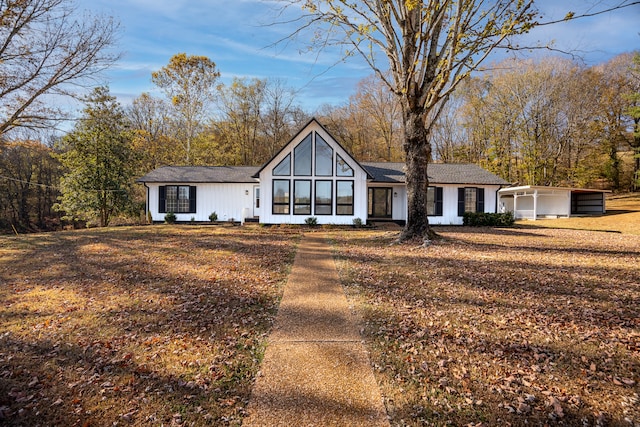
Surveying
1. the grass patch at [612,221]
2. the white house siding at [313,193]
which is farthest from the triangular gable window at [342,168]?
the grass patch at [612,221]

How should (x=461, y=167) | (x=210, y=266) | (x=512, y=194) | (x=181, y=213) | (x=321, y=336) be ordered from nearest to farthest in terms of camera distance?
1. (x=321, y=336)
2. (x=210, y=266)
3. (x=181, y=213)
4. (x=461, y=167)
5. (x=512, y=194)

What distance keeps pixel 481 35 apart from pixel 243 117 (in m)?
26.3

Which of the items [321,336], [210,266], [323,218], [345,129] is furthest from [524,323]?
[345,129]

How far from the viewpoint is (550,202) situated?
2786cm

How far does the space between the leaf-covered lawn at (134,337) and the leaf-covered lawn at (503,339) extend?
169cm

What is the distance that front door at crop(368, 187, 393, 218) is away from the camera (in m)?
20.7

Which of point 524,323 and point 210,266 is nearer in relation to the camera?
point 524,323

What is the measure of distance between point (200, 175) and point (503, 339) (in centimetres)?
1978

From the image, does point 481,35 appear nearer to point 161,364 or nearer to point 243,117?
point 161,364

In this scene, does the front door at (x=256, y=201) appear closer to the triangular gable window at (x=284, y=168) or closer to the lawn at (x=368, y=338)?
the triangular gable window at (x=284, y=168)

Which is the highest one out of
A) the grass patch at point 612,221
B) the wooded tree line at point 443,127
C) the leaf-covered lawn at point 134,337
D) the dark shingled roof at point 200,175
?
the wooded tree line at point 443,127

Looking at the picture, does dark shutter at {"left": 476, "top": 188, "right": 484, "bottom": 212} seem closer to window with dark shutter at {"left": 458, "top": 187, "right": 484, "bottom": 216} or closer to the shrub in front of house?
window with dark shutter at {"left": 458, "top": 187, "right": 484, "bottom": 216}

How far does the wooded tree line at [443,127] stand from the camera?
28.7 m

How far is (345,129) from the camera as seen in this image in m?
34.0
